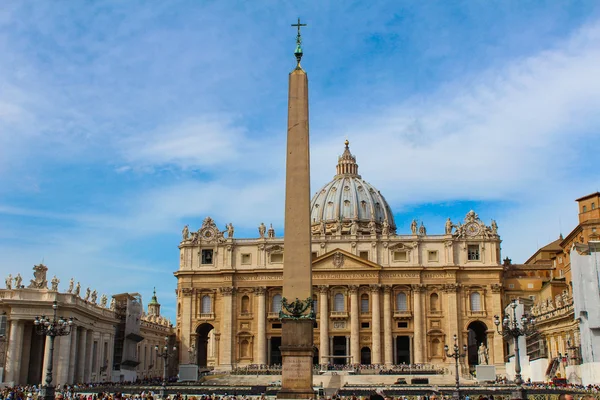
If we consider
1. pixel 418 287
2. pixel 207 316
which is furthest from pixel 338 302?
pixel 207 316

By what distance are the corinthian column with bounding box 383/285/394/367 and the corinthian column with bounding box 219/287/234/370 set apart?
1516 cm

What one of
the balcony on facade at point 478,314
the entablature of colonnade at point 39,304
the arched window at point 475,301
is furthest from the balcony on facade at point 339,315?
the entablature of colonnade at point 39,304

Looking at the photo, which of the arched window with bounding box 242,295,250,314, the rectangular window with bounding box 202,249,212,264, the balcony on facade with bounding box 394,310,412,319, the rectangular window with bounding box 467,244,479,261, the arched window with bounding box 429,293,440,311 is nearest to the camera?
the balcony on facade with bounding box 394,310,412,319

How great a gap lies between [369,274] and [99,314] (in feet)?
96.6

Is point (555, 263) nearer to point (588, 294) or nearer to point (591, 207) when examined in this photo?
point (591, 207)

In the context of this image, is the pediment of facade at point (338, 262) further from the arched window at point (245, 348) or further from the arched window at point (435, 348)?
the arched window at point (245, 348)

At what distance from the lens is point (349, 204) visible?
10650 cm

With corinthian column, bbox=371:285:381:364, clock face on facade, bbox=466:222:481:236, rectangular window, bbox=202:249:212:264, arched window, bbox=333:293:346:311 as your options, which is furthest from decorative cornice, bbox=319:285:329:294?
clock face on facade, bbox=466:222:481:236

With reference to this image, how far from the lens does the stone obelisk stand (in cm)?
2339

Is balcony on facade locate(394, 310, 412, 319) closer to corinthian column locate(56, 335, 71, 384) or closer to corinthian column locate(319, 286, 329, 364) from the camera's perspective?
corinthian column locate(319, 286, 329, 364)

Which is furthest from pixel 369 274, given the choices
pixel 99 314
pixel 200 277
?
pixel 99 314

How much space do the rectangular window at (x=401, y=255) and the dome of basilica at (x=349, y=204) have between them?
77.4 feet

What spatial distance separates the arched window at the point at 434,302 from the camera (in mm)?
75688

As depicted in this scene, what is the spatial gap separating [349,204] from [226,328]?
3571 cm
